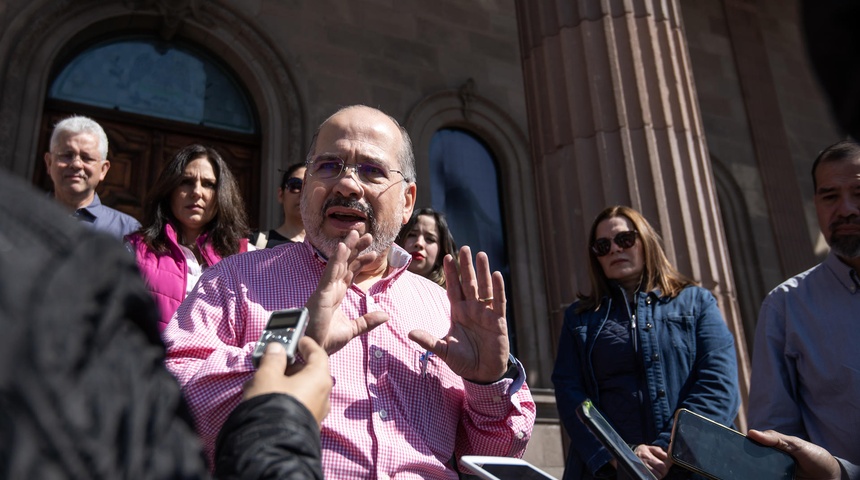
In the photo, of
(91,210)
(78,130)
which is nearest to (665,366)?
(91,210)

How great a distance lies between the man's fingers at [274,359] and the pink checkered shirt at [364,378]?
1.87ft

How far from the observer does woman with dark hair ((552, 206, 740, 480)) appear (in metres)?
3.13

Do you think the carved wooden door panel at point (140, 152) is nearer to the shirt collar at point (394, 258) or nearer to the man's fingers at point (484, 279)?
the shirt collar at point (394, 258)

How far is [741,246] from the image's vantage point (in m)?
10.1

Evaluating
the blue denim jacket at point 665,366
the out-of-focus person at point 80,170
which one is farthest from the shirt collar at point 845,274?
the out-of-focus person at point 80,170

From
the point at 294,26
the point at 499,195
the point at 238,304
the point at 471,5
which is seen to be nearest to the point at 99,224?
the point at 238,304

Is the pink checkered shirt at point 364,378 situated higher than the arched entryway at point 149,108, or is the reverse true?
the arched entryway at point 149,108

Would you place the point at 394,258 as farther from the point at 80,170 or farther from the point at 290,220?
the point at 80,170


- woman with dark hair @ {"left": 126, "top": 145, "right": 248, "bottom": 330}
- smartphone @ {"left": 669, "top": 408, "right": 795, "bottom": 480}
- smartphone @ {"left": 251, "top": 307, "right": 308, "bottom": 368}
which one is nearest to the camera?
smartphone @ {"left": 251, "top": 307, "right": 308, "bottom": 368}

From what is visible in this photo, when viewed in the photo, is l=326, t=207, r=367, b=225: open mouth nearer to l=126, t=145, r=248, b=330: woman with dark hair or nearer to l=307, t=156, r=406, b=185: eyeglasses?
l=307, t=156, r=406, b=185: eyeglasses

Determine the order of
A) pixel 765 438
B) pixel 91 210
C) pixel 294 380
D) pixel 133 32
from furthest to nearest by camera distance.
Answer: pixel 133 32 < pixel 91 210 < pixel 765 438 < pixel 294 380

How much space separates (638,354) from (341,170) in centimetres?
162

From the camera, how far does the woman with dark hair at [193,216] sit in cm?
338

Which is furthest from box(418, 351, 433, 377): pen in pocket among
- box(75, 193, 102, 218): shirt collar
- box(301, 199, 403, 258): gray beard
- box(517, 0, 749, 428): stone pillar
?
box(517, 0, 749, 428): stone pillar
